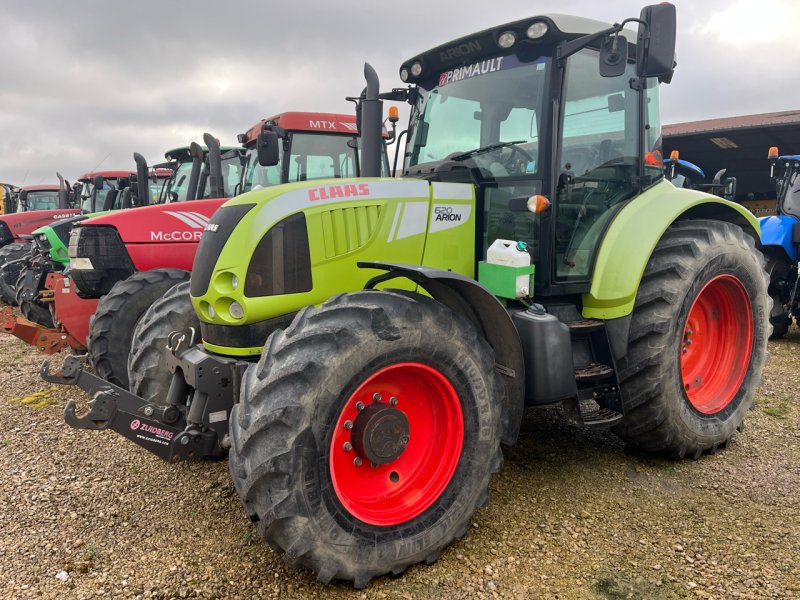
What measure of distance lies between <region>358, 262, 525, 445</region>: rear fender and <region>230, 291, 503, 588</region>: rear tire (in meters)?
0.16

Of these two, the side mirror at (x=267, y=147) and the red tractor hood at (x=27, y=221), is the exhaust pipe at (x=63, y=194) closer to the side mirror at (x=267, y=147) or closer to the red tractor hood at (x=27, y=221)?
the red tractor hood at (x=27, y=221)

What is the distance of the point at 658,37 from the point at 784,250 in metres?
5.46

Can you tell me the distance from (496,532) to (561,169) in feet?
6.27

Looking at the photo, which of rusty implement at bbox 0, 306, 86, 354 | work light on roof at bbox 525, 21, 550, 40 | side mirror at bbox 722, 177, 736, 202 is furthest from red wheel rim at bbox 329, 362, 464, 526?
side mirror at bbox 722, 177, 736, 202

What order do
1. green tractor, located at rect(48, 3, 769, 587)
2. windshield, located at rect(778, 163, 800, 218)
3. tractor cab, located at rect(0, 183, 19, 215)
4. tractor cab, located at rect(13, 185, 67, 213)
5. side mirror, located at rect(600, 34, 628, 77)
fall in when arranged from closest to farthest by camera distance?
green tractor, located at rect(48, 3, 769, 587) < side mirror, located at rect(600, 34, 628, 77) < windshield, located at rect(778, 163, 800, 218) < tractor cab, located at rect(13, 185, 67, 213) < tractor cab, located at rect(0, 183, 19, 215)

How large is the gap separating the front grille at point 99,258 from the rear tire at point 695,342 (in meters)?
4.34

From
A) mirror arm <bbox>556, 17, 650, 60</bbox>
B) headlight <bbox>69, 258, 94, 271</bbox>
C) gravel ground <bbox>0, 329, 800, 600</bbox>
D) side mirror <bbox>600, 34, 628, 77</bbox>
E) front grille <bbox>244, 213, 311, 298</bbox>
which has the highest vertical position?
mirror arm <bbox>556, 17, 650, 60</bbox>

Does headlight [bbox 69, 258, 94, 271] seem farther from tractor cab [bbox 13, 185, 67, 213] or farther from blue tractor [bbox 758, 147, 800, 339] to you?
tractor cab [bbox 13, 185, 67, 213]

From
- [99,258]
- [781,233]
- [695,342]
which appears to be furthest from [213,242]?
[781,233]

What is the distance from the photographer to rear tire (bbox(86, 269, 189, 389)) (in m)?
4.89

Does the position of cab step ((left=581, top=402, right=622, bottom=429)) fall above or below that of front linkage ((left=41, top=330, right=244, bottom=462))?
below

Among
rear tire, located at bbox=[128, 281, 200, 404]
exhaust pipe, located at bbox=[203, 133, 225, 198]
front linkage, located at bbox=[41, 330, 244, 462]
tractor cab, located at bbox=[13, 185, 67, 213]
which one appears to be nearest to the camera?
front linkage, located at bbox=[41, 330, 244, 462]

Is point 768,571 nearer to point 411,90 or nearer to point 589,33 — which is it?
point 589,33

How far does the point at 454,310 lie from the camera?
116 inches
